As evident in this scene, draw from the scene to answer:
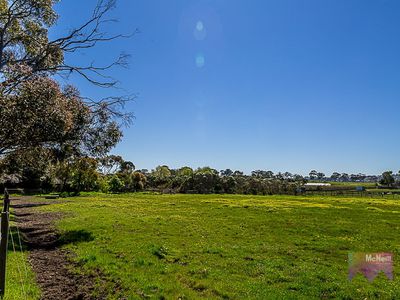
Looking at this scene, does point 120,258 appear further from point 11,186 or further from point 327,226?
point 11,186

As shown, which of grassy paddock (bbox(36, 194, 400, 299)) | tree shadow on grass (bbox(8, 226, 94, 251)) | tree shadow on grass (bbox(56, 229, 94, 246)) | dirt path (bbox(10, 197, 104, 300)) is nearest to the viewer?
dirt path (bbox(10, 197, 104, 300))

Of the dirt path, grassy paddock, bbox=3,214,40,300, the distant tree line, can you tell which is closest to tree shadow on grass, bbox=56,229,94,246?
the dirt path

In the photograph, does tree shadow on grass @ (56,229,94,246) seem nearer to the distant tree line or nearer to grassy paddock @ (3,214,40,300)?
grassy paddock @ (3,214,40,300)

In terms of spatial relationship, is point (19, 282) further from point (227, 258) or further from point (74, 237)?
point (74, 237)

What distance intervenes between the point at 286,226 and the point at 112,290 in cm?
1940

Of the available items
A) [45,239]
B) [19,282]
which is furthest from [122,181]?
[19,282]

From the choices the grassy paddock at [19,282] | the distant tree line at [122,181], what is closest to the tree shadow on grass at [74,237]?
the grassy paddock at [19,282]

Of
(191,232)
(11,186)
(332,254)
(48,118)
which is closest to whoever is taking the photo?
(48,118)

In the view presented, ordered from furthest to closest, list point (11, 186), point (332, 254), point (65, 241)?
point (11, 186)
point (65, 241)
point (332, 254)

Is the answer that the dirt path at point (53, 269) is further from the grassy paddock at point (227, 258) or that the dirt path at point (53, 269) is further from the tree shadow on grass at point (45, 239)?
the grassy paddock at point (227, 258)

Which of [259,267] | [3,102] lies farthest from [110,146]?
[259,267]

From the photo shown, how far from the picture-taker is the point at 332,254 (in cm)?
1741

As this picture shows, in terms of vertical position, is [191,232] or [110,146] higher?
[110,146]

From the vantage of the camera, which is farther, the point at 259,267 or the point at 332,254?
the point at 332,254
